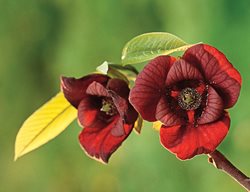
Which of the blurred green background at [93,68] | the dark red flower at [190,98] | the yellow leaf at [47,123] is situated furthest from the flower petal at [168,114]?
the blurred green background at [93,68]

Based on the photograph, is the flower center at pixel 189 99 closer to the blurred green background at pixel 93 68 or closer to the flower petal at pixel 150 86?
the flower petal at pixel 150 86

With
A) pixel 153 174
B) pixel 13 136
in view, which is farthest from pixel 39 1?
pixel 153 174

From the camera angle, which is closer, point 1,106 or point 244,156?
point 244,156

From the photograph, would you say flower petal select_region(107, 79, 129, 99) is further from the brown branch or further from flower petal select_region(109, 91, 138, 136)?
the brown branch

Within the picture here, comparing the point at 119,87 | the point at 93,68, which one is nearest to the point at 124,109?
the point at 119,87

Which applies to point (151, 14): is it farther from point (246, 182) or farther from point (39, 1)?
point (246, 182)
